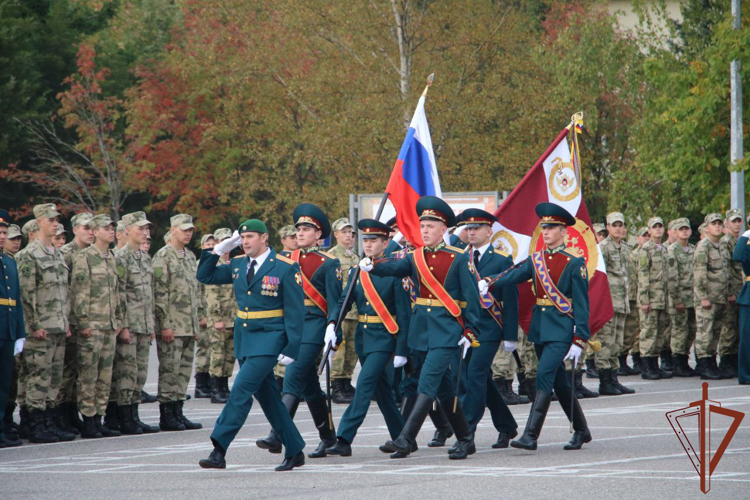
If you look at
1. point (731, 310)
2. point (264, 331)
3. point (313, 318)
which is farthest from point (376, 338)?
point (731, 310)

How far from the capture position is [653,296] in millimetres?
18656

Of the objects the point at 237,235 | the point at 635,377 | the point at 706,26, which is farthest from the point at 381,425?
the point at 706,26

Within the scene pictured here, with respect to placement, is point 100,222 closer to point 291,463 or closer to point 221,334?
point 221,334

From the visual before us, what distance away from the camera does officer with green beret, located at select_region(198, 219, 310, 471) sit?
9.70 m

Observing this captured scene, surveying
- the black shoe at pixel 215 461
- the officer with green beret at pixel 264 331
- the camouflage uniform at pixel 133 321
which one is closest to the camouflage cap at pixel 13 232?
the camouflage uniform at pixel 133 321

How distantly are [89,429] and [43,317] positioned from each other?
50.5 inches

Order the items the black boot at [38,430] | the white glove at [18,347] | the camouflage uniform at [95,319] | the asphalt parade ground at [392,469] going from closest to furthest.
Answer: the asphalt parade ground at [392,469], the white glove at [18,347], the black boot at [38,430], the camouflage uniform at [95,319]

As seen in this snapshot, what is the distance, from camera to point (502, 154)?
30.6m

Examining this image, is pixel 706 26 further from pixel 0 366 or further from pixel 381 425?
pixel 0 366

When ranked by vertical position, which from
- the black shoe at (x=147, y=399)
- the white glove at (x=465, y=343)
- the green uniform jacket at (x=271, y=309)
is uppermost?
the green uniform jacket at (x=271, y=309)

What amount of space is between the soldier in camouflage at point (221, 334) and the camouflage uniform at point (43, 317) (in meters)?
3.27

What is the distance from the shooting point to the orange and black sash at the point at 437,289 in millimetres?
10375

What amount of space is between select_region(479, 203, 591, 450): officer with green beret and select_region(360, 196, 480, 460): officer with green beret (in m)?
0.52

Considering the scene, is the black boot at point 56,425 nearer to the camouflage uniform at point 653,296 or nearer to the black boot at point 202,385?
the black boot at point 202,385
